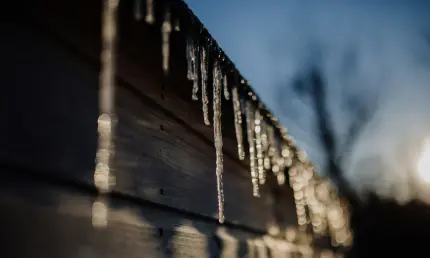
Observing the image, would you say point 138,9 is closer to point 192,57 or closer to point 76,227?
point 192,57

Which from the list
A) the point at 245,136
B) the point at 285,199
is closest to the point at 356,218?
the point at 285,199

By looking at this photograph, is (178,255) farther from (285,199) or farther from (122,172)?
(285,199)

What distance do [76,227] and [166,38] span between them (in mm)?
902

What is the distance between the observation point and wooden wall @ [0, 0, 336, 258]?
979 millimetres

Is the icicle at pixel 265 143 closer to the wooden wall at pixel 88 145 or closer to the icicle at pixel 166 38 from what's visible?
the wooden wall at pixel 88 145

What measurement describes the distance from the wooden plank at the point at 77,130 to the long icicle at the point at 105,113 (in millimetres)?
38

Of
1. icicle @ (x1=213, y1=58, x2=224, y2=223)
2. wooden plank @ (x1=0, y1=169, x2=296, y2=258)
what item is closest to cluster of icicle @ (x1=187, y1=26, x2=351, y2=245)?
icicle @ (x1=213, y1=58, x2=224, y2=223)

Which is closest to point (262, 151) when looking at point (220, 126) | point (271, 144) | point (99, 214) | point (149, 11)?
point (271, 144)

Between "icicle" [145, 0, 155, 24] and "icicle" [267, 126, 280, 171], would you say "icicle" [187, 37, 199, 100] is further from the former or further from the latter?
"icicle" [267, 126, 280, 171]

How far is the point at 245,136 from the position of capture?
3055 mm

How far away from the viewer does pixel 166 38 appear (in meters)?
1.69

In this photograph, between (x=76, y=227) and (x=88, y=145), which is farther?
(x=88, y=145)

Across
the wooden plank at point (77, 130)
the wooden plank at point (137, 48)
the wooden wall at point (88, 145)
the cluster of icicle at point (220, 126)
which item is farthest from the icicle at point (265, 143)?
the wooden plank at point (77, 130)

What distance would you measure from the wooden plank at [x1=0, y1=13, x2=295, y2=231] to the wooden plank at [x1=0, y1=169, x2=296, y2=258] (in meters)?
0.05
